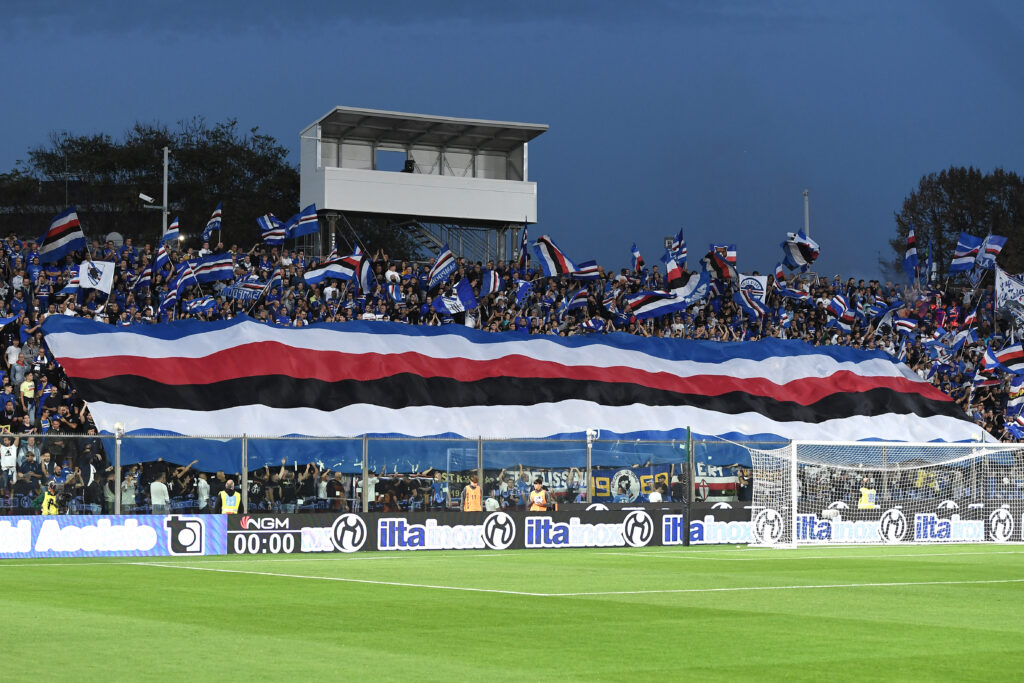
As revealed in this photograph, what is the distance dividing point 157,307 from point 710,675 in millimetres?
34687

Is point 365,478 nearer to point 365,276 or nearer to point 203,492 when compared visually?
point 203,492

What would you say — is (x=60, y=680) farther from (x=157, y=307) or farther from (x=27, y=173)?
(x=27, y=173)

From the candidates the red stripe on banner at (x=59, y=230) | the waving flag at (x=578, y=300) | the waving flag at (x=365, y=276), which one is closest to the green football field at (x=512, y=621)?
the red stripe on banner at (x=59, y=230)

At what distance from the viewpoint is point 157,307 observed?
43.1 meters

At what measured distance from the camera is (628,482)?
35812 millimetres

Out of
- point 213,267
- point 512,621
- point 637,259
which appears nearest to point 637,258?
point 637,259

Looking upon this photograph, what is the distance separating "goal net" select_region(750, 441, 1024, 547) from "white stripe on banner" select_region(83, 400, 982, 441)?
303 inches

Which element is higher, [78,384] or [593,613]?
[78,384]

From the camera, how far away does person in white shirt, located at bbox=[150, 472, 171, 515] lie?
100ft

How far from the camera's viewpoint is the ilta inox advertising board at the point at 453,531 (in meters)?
30.8

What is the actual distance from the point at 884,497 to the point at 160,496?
18.4 meters

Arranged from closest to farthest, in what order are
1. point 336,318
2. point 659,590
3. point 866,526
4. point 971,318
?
point 659,590, point 866,526, point 336,318, point 971,318

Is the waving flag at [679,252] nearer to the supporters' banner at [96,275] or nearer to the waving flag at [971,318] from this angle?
the waving flag at [971,318]

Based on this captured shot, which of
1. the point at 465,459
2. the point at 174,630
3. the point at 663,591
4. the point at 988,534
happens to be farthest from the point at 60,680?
the point at 988,534
